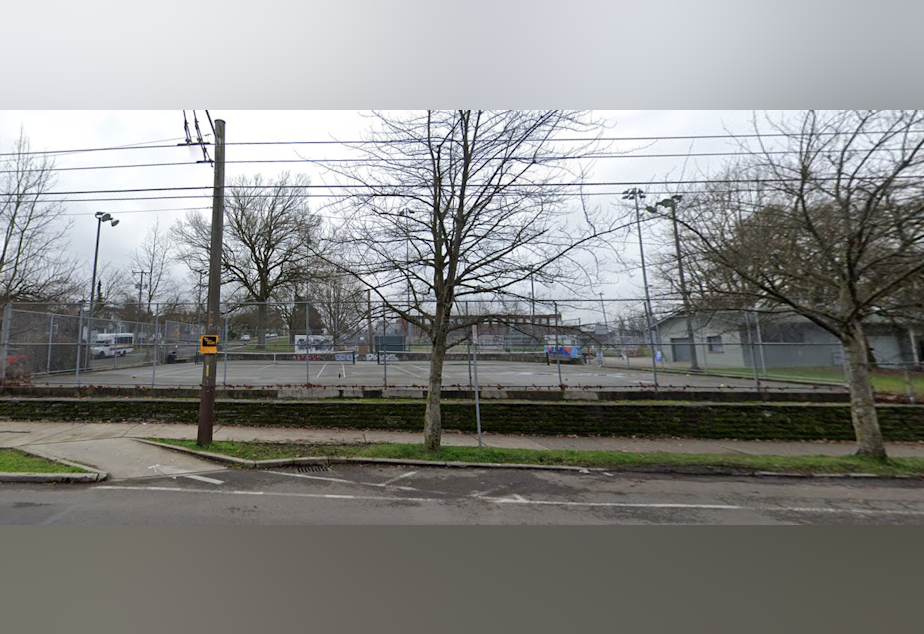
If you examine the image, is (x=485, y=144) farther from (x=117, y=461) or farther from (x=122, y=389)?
(x=122, y=389)

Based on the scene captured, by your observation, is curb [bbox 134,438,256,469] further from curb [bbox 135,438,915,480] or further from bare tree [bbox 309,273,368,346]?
bare tree [bbox 309,273,368,346]

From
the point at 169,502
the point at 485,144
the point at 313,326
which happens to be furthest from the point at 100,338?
the point at 485,144

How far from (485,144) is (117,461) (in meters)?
9.47

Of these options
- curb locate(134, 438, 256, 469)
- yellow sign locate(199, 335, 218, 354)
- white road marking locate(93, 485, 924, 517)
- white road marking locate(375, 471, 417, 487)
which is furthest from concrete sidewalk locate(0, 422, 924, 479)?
yellow sign locate(199, 335, 218, 354)

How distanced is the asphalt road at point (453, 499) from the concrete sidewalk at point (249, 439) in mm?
1344

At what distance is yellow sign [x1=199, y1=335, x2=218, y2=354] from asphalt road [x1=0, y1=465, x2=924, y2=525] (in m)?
2.78

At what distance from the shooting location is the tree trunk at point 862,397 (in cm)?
763

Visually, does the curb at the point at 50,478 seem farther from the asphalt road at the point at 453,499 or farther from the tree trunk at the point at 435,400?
A: the tree trunk at the point at 435,400

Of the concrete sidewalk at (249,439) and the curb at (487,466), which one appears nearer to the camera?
the curb at (487,466)

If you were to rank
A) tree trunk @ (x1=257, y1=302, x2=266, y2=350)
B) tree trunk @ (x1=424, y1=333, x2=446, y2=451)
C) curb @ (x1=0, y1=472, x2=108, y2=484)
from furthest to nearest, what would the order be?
tree trunk @ (x1=257, y1=302, x2=266, y2=350) < tree trunk @ (x1=424, y1=333, x2=446, y2=451) < curb @ (x1=0, y1=472, x2=108, y2=484)

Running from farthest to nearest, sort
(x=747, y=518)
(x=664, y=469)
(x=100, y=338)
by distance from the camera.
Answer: (x=100, y=338) → (x=664, y=469) → (x=747, y=518)

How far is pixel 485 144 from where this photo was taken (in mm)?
7586

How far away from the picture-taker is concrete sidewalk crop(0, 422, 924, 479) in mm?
7270

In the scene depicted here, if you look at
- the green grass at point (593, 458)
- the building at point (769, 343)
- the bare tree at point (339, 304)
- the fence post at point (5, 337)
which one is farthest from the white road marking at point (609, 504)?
the fence post at point (5, 337)
